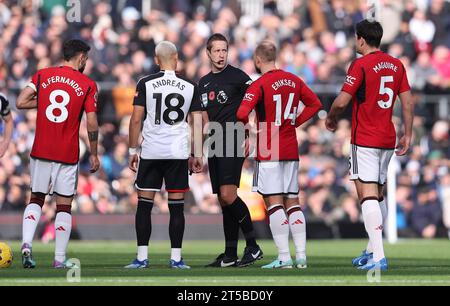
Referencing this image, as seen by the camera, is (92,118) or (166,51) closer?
(166,51)

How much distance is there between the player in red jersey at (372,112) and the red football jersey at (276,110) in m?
0.53

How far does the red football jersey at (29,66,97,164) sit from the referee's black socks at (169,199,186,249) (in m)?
1.22

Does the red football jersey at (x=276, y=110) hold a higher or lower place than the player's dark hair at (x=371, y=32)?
lower

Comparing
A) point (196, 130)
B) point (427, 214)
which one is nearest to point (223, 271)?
point (196, 130)

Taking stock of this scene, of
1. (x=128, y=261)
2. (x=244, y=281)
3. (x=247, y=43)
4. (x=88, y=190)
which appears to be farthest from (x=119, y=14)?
A: (x=244, y=281)

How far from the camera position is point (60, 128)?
45.1ft

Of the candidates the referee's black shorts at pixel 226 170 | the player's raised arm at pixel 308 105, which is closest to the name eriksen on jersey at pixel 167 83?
the referee's black shorts at pixel 226 170

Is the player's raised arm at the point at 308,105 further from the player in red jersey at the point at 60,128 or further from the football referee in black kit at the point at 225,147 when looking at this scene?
the player in red jersey at the point at 60,128

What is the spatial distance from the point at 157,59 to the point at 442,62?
1322 centimetres

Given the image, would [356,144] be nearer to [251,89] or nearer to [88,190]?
[251,89]

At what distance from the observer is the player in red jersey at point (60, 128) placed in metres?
13.7

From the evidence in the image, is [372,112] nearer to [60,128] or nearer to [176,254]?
[176,254]

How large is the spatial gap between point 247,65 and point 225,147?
11.0 meters

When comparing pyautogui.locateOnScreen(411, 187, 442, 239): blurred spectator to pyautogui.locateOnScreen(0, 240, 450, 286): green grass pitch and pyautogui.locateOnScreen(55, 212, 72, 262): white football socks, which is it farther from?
pyautogui.locateOnScreen(55, 212, 72, 262): white football socks
